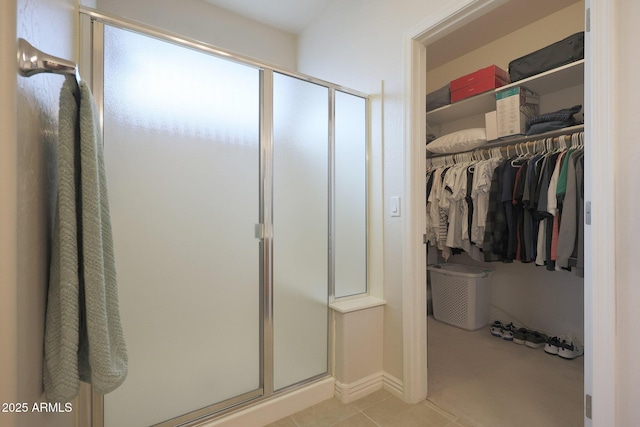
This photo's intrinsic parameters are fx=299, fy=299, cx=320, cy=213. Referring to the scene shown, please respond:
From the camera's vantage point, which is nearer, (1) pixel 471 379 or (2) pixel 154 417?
(2) pixel 154 417

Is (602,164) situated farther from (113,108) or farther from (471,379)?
(113,108)

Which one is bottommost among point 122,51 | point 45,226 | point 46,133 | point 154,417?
point 154,417

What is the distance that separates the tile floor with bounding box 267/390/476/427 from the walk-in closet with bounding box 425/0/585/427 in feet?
0.34

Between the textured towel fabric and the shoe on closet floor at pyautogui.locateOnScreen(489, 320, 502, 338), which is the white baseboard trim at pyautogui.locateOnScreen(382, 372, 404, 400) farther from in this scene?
the textured towel fabric

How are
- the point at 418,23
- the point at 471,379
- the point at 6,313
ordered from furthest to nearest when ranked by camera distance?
the point at 471,379
the point at 418,23
the point at 6,313

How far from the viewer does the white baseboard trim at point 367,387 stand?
1.68m

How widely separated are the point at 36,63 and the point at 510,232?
2.58 metres

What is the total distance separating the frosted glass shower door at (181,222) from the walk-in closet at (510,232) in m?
1.26

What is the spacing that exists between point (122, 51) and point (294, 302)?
1377 mm

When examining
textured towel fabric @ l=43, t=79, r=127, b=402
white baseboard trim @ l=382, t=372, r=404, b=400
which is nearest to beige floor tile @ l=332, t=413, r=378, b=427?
white baseboard trim @ l=382, t=372, r=404, b=400

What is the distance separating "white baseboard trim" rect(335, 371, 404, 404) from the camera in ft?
5.52

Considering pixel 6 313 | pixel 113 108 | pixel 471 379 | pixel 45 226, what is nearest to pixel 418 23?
pixel 113 108

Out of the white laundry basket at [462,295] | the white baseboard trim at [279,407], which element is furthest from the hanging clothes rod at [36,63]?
the white laundry basket at [462,295]

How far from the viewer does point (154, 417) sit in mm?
1272
